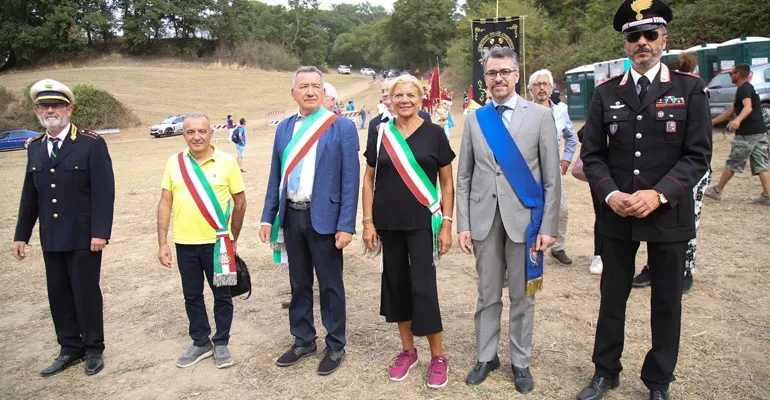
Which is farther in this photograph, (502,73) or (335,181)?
(335,181)

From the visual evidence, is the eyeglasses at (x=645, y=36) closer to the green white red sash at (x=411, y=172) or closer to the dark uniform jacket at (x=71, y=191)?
the green white red sash at (x=411, y=172)

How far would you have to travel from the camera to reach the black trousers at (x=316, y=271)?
3945 mm

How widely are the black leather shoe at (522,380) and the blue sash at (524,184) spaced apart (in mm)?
529

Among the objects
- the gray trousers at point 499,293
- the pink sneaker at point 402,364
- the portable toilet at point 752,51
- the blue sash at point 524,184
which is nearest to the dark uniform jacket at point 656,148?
the blue sash at point 524,184

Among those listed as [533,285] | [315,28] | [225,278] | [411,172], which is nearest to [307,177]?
[411,172]

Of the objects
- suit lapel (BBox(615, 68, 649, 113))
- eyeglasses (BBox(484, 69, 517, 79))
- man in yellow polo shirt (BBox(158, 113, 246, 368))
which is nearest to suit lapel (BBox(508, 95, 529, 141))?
eyeglasses (BBox(484, 69, 517, 79))

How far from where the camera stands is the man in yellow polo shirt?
4043 millimetres

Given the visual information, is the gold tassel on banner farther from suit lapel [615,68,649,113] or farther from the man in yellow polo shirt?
the man in yellow polo shirt

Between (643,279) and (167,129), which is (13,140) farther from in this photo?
(643,279)

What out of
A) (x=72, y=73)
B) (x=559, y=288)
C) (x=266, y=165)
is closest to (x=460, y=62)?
(x=266, y=165)

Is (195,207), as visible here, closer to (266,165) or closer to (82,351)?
(82,351)

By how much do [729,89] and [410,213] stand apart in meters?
14.9

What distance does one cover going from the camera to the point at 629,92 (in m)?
3.16

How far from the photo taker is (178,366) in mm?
4203
